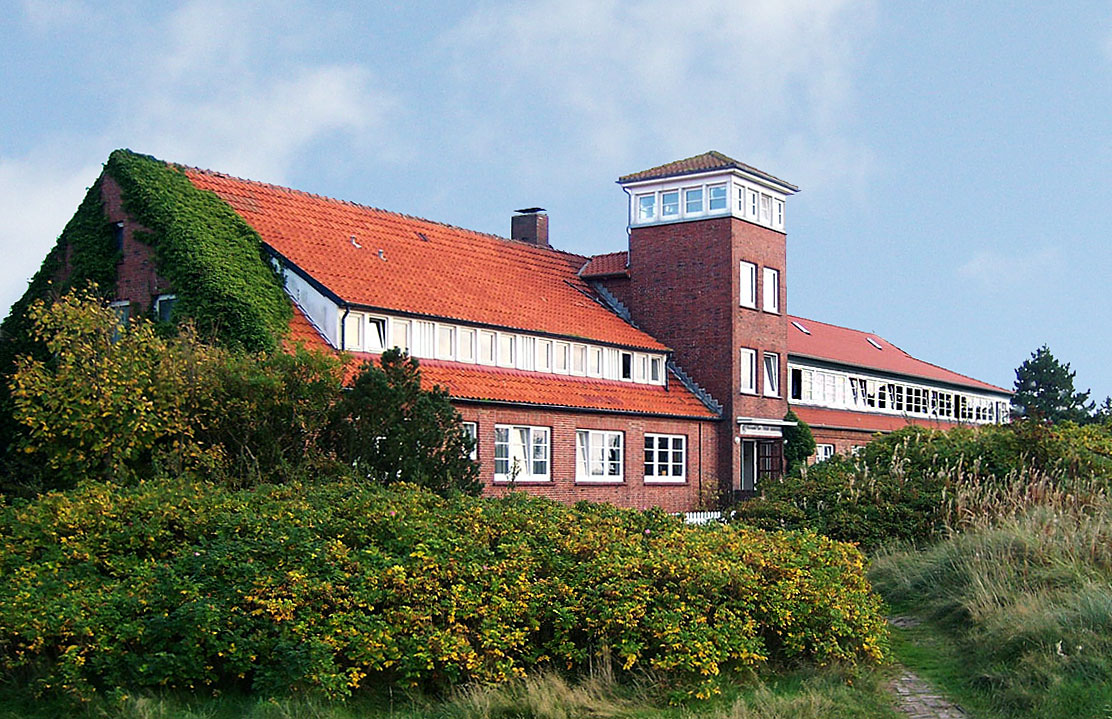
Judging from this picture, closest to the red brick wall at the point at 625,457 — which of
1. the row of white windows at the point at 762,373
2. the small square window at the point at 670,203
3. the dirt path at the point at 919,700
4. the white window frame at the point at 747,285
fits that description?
the row of white windows at the point at 762,373

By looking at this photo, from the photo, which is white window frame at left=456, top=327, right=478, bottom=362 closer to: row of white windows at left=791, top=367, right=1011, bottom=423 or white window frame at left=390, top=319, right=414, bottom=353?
white window frame at left=390, top=319, right=414, bottom=353

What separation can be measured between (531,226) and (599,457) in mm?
13785

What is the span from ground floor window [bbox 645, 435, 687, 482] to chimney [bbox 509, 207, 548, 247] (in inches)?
440

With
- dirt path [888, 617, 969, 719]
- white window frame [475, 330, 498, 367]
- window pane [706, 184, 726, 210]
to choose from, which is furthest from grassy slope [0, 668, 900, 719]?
window pane [706, 184, 726, 210]

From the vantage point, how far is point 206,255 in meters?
28.7

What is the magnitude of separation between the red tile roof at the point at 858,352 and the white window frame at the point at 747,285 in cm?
479

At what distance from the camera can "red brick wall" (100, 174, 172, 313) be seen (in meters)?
29.4

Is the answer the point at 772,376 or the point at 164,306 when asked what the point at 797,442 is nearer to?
the point at 772,376

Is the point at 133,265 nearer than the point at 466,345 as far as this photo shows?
Yes

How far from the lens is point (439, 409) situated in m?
18.4

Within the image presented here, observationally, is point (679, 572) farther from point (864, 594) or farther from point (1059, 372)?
point (1059, 372)

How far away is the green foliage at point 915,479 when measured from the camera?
1853 cm

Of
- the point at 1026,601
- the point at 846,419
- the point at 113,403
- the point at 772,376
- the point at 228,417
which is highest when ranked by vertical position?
the point at 772,376

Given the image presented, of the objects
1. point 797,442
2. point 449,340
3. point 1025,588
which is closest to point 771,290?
point 797,442
